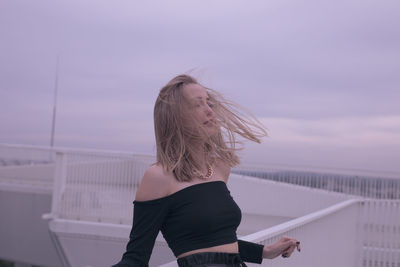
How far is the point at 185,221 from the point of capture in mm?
1800

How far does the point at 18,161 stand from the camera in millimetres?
11508

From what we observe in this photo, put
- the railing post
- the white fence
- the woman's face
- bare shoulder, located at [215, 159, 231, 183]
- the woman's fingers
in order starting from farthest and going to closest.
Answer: the railing post, the white fence, the woman's fingers, bare shoulder, located at [215, 159, 231, 183], the woman's face

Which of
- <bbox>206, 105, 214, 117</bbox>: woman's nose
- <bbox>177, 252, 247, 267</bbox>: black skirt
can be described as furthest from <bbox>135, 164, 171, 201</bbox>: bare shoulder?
<bbox>206, 105, 214, 117</bbox>: woman's nose

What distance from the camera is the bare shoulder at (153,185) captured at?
1.76 m

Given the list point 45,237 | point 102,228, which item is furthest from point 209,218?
point 45,237

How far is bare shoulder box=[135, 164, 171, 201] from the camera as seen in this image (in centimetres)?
176

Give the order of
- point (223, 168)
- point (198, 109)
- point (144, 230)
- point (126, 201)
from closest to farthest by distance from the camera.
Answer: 1. point (144, 230)
2. point (198, 109)
3. point (223, 168)
4. point (126, 201)

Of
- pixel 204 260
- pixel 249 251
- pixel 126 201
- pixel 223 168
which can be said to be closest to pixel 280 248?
pixel 249 251

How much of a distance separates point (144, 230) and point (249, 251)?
71 cm

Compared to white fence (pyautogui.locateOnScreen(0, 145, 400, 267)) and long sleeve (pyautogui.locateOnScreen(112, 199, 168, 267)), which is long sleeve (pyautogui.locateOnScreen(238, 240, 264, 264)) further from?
white fence (pyautogui.locateOnScreen(0, 145, 400, 267))

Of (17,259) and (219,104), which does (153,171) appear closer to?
(219,104)

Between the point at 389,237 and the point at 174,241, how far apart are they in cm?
728

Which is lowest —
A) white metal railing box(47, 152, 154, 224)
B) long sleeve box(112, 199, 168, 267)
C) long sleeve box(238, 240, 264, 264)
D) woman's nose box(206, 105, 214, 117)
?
white metal railing box(47, 152, 154, 224)

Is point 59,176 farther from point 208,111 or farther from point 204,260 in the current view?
point 204,260
